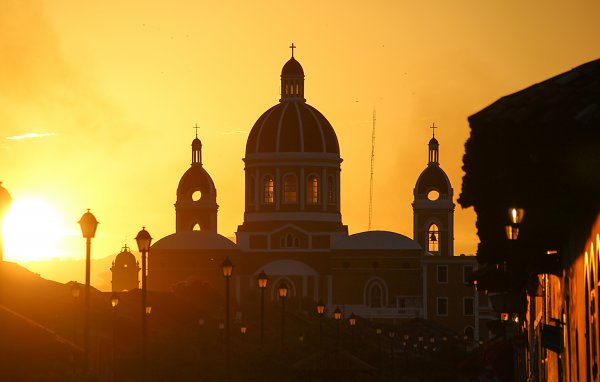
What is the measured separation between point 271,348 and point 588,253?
40.6 m

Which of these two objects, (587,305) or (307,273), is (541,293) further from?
(307,273)

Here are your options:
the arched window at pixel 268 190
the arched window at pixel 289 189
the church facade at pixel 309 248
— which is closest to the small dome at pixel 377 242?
the church facade at pixel 309 248

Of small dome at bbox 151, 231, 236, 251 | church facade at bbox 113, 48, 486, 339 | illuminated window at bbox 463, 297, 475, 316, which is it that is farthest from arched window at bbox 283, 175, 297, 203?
illuminated window at bbox 463, 297, 475, 316

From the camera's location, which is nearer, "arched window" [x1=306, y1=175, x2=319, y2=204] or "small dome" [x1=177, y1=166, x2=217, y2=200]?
"arched window" [x1=306, y1=175, x2=319, y2=204]

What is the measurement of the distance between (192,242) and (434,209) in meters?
20.5

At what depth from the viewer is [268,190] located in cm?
14400

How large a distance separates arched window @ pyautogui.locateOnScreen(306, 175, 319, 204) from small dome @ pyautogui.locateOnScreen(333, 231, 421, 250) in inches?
154

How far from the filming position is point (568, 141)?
14273 millimetres

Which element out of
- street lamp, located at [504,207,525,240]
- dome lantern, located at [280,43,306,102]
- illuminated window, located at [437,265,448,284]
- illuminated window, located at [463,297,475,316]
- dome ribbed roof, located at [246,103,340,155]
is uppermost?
dome lantern, located at [280,43,306,102]

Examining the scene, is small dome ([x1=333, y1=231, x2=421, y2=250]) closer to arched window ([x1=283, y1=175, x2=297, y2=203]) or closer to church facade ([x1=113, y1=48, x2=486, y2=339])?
church facade ([x1=113, y1=48, x2=486, y2=339])

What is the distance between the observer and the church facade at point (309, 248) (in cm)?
14150

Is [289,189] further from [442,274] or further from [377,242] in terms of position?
[442,274]

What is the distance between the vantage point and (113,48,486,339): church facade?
142m

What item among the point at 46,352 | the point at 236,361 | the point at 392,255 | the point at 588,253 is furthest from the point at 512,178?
the point at 392,255
